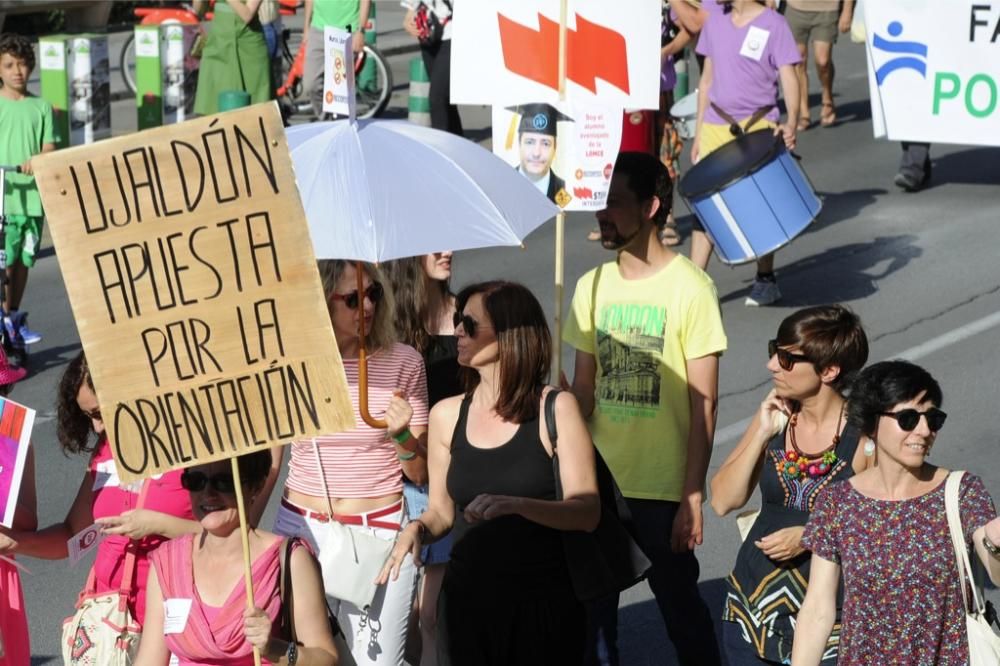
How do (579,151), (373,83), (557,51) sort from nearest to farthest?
1. (557,51)
2. (579,151)
3. (373,83)

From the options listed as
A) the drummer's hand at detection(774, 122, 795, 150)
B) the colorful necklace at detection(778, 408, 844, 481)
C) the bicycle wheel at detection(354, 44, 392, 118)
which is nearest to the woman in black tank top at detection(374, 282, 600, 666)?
the colorful necklace at detection(778, 408, 844, 481)

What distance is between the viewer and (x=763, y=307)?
11.3 metres

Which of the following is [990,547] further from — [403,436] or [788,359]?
[403,436]

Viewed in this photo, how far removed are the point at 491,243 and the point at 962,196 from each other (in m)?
10.5

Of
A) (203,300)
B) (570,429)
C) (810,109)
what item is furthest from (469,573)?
(810,109)

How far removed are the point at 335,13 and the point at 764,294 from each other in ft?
20.9

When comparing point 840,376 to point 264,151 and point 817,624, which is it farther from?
point 264,151

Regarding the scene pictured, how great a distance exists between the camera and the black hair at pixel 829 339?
15.7 ft

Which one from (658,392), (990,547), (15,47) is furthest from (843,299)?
(990,547)

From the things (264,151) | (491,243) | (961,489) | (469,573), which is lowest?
(469,573)

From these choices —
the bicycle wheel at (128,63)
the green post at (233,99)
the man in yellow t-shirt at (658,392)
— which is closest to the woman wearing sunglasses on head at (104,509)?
the man in yellow t-shirt at (658,392)

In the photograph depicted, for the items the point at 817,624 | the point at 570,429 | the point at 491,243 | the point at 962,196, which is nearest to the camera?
the point at 817,624

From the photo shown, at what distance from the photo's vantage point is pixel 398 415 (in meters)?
5.14

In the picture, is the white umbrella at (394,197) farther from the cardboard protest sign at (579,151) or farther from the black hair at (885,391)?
the black hair at (885,391)
